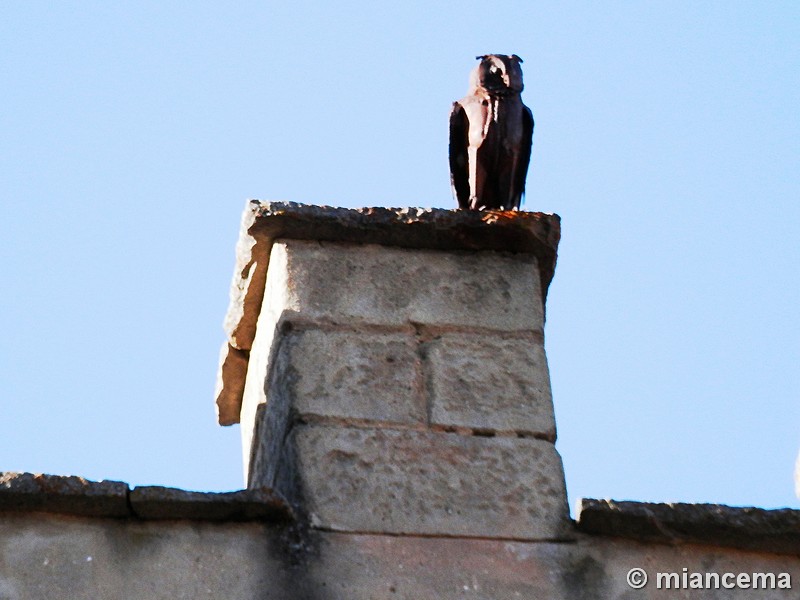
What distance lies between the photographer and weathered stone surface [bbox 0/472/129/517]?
4.37 meters

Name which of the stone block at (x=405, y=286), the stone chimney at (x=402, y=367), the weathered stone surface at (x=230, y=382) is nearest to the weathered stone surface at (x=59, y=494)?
the stone chimney at (x=402, y=367)

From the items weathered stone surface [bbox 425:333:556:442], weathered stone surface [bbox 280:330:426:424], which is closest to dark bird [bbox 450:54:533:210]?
weathered stone surface [bbox 425:333:556:442]

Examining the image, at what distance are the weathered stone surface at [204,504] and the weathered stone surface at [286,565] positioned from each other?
23 millimetres

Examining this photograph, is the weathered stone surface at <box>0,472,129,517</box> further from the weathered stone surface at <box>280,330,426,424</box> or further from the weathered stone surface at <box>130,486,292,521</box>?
the weathered stone surface at <box>280,330,426,424</box>

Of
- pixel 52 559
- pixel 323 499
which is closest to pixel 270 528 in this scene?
pixel 323 499

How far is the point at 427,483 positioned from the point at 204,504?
543mm

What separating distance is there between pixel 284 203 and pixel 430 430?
770mm

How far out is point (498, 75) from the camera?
5.70 metres

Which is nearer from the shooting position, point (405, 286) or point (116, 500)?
point (116, 500)

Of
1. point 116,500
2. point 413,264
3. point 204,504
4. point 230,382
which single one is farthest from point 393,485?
point 230,382

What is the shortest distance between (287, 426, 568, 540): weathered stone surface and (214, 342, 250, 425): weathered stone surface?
0.98 meters

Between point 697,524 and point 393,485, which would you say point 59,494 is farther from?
point 697,524

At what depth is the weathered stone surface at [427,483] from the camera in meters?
4.54

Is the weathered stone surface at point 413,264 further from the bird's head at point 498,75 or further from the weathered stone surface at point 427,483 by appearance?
the bird's head at point 498,75
